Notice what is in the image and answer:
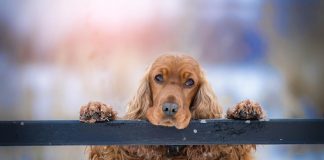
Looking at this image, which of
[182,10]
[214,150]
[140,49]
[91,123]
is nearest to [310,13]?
[182,10]

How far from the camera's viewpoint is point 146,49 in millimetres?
5102

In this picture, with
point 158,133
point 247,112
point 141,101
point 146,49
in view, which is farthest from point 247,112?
point 146,49

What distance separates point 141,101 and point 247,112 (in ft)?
3.19

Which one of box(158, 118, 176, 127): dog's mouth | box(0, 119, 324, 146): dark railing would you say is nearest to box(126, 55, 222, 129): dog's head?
box(158, 118, 176, 127): dog's mouth

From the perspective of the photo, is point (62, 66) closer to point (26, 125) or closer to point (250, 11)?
point (250, 11)

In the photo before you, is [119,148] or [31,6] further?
[31,6]

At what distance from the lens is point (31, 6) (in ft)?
16.2

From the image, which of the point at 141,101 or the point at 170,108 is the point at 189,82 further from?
the point at 170,108

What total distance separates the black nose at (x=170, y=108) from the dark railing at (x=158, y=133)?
18.7 inches

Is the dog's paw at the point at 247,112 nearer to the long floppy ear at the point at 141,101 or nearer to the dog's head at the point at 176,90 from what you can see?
the dog's head at the point at 176,90

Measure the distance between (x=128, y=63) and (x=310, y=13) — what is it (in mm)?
1644

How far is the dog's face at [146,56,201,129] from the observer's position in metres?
3.32

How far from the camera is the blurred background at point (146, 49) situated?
16.4 feet

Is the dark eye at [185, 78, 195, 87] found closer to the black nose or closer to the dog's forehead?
the dog's forehead
